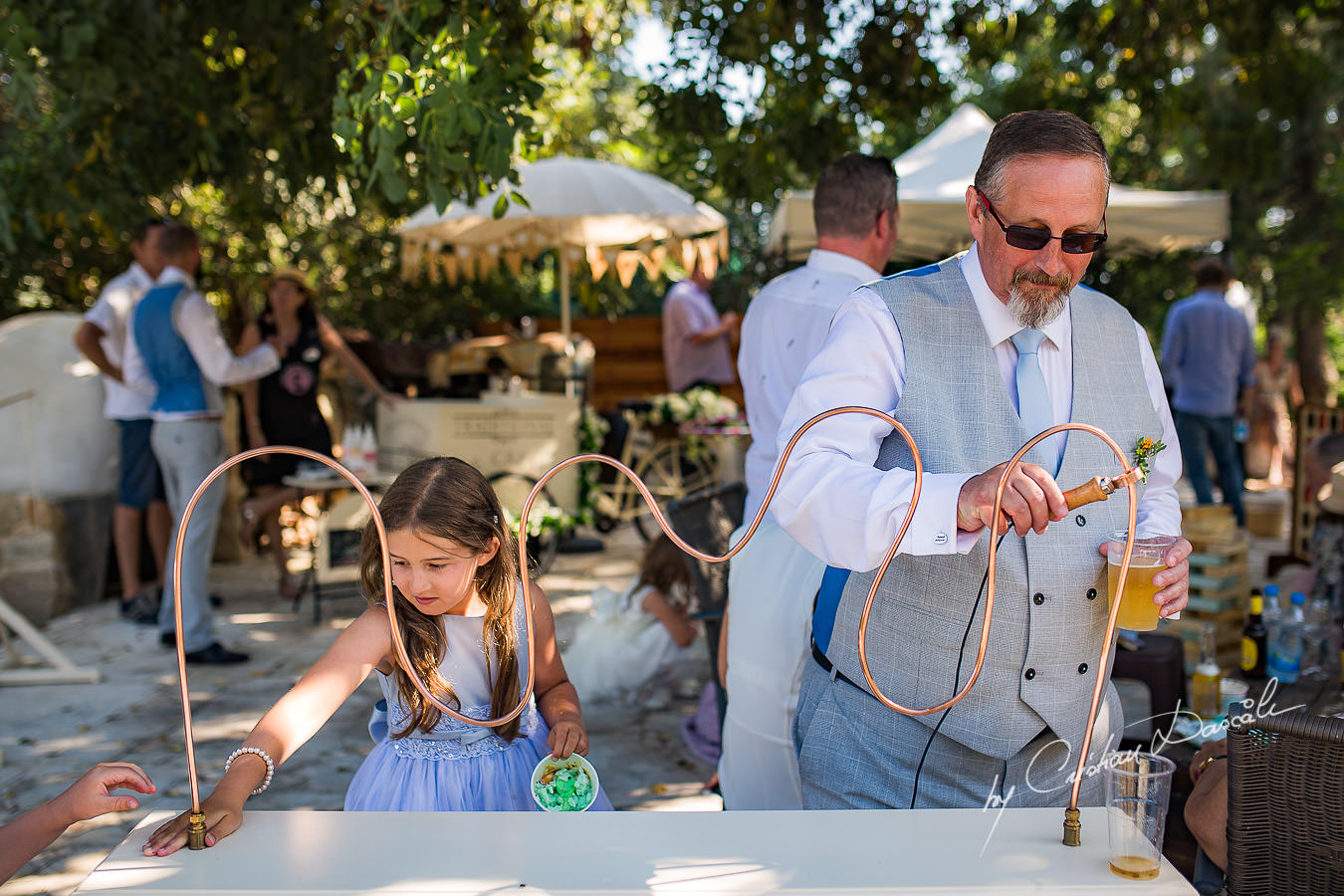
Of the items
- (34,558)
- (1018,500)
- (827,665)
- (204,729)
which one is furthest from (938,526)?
(34,558)

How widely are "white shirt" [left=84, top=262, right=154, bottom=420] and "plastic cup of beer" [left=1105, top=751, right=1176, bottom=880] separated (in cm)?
535

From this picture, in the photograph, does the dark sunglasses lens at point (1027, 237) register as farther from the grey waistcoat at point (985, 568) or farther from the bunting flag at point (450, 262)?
the bunting flag at point (450, 262)

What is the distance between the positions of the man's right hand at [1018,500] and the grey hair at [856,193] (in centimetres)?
161

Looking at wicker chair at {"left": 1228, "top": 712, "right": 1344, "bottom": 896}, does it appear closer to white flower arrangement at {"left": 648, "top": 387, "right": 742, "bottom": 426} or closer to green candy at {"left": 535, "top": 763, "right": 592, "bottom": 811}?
green candy at {"left": 535, "top": 763, "right": 592, "bottom": 811}

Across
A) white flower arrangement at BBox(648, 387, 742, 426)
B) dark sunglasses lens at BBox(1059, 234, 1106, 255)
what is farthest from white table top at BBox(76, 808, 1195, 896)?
white flower arrangement at BBox(648, 387, 742, 426)

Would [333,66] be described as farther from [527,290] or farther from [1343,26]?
[527,290]

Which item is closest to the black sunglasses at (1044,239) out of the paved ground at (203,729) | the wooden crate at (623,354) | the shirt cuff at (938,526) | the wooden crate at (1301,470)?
the shirt cuff at (938,526)

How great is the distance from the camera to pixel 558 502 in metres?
7.14

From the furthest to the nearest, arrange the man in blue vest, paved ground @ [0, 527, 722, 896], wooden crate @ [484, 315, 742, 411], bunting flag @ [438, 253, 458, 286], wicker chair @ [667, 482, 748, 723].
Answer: wooden crate @ [484, 315, 742, 411]
bunting flag @ [438, 253, 458, 286]
the man in blue vest
paved ground @ [0, 527, 722, 896]
wicker chair @ [667, 482, 748, 723]

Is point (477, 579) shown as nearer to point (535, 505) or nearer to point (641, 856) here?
point (641, 856)

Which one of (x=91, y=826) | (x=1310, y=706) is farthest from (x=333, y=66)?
(x=1310, y=706)

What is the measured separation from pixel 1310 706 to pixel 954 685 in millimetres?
1689

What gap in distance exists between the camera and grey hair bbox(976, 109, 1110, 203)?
1634mm

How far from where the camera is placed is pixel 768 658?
2.70 metres
